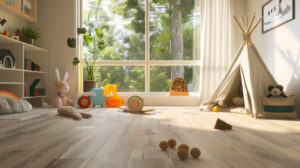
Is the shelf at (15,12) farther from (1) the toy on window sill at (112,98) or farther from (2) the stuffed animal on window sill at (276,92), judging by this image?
(2) the stuffed animal on window sill at (276,92)

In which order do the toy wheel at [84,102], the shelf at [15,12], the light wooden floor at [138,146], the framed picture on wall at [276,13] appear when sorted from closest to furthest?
the light wooden floor at [138,146], the framed picture on wall at [276,13], the shelf at [15,12], the toy wheel at [84,102]

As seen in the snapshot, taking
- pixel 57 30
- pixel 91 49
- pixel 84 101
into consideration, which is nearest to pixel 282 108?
pixel 84 101

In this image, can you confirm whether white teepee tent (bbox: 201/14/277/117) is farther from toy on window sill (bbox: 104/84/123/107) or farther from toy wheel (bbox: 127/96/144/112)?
toy on window sill (bbox: 104/84/123/107)

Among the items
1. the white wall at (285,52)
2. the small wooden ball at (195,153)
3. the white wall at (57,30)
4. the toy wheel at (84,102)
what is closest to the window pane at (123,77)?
the white wall at (57,30)

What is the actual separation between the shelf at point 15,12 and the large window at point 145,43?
97cm

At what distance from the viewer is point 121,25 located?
4.19 meters

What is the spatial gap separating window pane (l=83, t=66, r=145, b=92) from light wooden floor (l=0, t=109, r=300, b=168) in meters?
2.31

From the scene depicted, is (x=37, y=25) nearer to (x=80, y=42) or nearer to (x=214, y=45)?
(x=80, y=42)

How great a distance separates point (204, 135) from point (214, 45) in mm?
2760

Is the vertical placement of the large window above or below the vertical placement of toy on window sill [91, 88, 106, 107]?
above

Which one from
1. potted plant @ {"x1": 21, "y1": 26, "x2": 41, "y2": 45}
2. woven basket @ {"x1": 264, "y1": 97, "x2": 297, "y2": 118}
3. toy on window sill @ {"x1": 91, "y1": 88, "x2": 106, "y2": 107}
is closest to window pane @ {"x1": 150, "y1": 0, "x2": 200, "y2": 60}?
toy on window sill @ {"x1": 91, "y1": 88, "x2": 106, "y2": 107}

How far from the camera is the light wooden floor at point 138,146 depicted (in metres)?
0.98

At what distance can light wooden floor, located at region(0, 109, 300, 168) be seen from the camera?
98 centimetres

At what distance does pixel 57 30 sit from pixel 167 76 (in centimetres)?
223
